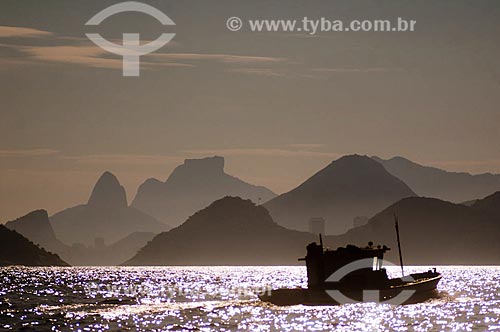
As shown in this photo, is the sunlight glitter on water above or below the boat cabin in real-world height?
below

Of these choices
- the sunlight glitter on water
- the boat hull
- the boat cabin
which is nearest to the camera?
the sunlight glitter on water

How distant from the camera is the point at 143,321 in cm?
10631

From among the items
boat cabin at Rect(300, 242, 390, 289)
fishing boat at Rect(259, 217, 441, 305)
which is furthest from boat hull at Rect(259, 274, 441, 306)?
boat cabin at Rect(300, 242, 390, 289)

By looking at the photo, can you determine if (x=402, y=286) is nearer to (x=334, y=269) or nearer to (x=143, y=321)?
(x=334, y=269)

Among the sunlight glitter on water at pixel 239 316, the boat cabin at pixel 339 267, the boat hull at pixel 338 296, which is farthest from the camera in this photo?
the boat hull at pixel 338 296

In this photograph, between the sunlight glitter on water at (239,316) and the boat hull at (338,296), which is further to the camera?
the boat hull at (338,296)

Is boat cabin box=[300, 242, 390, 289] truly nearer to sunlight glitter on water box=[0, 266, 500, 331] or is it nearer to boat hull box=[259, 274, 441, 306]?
boat hull box=[259, 274, 441, 306]

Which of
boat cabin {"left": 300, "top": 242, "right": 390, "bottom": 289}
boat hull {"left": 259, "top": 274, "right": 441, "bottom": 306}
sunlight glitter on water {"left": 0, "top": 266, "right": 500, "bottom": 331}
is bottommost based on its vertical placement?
sunlight glitter on water {"left": 0, "top": 266, "right": 500, "bottom": 331}

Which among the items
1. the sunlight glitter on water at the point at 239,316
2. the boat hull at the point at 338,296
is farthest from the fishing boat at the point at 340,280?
the sunlight glitter on water at the point at 239,316

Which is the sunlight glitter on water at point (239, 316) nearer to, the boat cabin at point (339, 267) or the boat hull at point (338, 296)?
the boat hull at point (338, 296)

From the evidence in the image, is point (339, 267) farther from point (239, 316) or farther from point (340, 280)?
point (239, 316)

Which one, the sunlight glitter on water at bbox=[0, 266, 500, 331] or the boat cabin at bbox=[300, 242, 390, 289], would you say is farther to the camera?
the boat cabin at bbox=[300, 242, 390, 289]

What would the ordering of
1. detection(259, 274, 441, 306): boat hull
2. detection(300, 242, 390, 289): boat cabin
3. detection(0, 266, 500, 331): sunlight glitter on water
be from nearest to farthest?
1. detection(0, 266, 500, 331): sunlight glitter on water
2. detection(300, 242, 390, 289): boat cabin
3. detection(259, 274, 441, 306): boat hull

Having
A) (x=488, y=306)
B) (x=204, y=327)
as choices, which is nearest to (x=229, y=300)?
(x=488, y=306)
